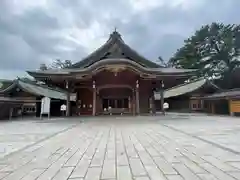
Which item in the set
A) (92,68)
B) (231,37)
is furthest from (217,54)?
(92,68)

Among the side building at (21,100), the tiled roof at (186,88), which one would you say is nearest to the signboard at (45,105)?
the side building at (21,100)

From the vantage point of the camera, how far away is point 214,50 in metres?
34.1

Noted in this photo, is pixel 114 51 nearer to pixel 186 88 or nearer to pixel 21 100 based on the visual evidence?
pixel 21 100

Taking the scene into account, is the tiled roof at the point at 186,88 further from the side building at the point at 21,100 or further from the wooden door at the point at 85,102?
the side building at the point at 21,100

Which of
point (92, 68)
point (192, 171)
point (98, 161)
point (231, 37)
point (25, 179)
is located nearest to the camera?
point (25, 179)

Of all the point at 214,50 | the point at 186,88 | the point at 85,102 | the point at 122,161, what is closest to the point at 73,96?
the point at 85,102

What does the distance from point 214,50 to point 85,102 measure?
79.8ft

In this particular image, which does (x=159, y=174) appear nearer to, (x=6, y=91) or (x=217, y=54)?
(x=6, y=91)

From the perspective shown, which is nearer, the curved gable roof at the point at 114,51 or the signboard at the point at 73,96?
the signboard at the point at 73,96

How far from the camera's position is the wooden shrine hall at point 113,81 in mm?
15594

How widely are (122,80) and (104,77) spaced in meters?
1.46

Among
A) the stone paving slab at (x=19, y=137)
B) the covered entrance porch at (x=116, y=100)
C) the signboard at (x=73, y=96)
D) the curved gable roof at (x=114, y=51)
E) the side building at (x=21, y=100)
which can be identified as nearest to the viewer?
the stone paving slab at (x=19, y=137)

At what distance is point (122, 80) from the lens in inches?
703

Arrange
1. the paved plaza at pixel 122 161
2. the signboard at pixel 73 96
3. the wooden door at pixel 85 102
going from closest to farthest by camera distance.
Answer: the paved plaza at pixel 122 161
the signboard at pixel 73 96
the wooden door at pixel 85 102
